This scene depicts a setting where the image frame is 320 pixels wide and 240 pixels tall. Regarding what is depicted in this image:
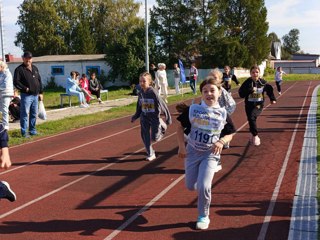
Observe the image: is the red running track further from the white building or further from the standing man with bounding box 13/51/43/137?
the white building

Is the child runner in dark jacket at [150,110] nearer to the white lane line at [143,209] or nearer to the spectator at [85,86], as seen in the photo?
the white lane line at [143,209]

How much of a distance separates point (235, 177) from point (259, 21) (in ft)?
176

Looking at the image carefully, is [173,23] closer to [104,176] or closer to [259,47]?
[259,47]

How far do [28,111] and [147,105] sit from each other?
4.91 m

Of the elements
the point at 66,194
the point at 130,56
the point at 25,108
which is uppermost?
the point at 130,56

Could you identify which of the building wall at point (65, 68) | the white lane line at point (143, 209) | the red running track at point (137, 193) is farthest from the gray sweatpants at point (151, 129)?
the building wall at point (65, 68)

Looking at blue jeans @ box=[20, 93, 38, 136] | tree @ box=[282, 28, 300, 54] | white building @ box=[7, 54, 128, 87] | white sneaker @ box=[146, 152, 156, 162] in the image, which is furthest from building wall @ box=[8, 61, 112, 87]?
tree @ box=[282, 28, 300, 54]

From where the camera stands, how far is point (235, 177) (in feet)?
22.9

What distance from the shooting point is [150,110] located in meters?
8.25

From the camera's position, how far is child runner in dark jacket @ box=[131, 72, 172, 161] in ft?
26.9

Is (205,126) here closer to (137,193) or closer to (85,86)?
(137,193)

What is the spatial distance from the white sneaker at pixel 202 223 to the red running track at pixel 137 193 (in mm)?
72

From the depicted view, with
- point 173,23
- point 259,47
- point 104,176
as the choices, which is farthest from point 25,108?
point 259,47

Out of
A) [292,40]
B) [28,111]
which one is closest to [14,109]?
[28,111]
